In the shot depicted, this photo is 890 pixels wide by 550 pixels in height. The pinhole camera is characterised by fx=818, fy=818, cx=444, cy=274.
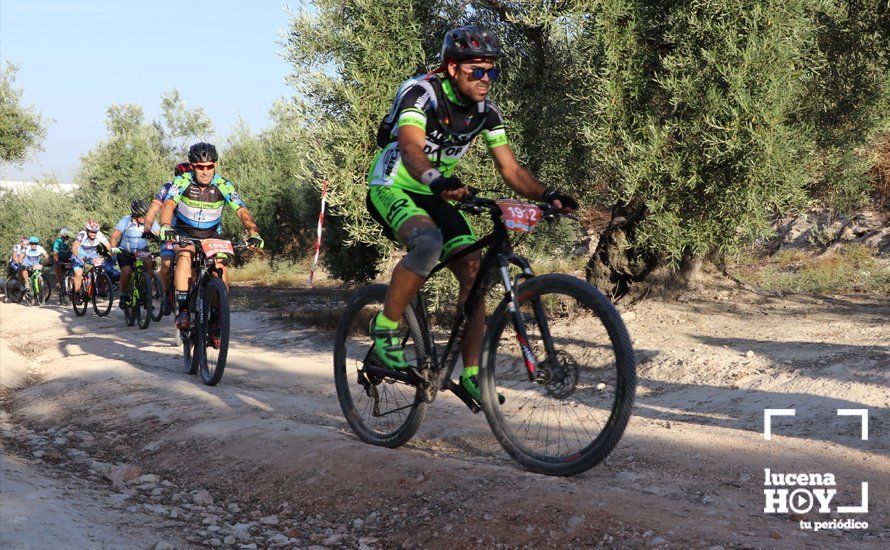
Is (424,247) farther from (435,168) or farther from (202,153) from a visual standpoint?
(202,153)

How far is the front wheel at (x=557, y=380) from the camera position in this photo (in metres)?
3.95

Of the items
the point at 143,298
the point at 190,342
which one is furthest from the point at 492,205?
the point at 143,298

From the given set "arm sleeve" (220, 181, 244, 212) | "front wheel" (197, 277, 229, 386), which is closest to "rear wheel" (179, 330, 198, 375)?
"front wheel" (197, 277, 229, 386)

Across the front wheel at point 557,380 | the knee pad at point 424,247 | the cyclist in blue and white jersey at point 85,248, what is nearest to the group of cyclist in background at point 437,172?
the knee pad at point 424,247

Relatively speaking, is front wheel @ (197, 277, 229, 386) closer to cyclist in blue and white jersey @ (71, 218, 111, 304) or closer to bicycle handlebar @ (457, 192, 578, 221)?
bicycle handlebar @ (457, 192, 578, 221)

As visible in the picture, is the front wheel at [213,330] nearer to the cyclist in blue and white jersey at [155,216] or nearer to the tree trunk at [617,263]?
the cyclist in blue and white jersey at [155,216]

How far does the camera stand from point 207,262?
857 centimetres

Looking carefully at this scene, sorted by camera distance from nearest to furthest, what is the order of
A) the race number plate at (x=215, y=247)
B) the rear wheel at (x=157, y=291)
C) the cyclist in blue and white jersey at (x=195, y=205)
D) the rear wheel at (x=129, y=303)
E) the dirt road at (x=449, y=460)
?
1. the dirt road at (x=449, y=460)
2. the race number plate at (x=215, y=247)
3. the cyclist in blue and white jersey at (x=195, y=205)
4. the rear wheel at (x=157, y=291)
5. the rear wheel at (x=129, y=303)

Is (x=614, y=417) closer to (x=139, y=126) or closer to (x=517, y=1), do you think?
(x=517, y=1)

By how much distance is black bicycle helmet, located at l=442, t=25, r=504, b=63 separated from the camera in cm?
448

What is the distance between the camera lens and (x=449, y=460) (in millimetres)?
4605

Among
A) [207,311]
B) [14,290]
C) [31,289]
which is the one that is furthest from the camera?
[14,290]

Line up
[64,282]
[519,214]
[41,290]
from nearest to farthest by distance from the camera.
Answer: [519,214] → [64,282] → [41,290]

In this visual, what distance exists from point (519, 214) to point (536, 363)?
0.77 metres
